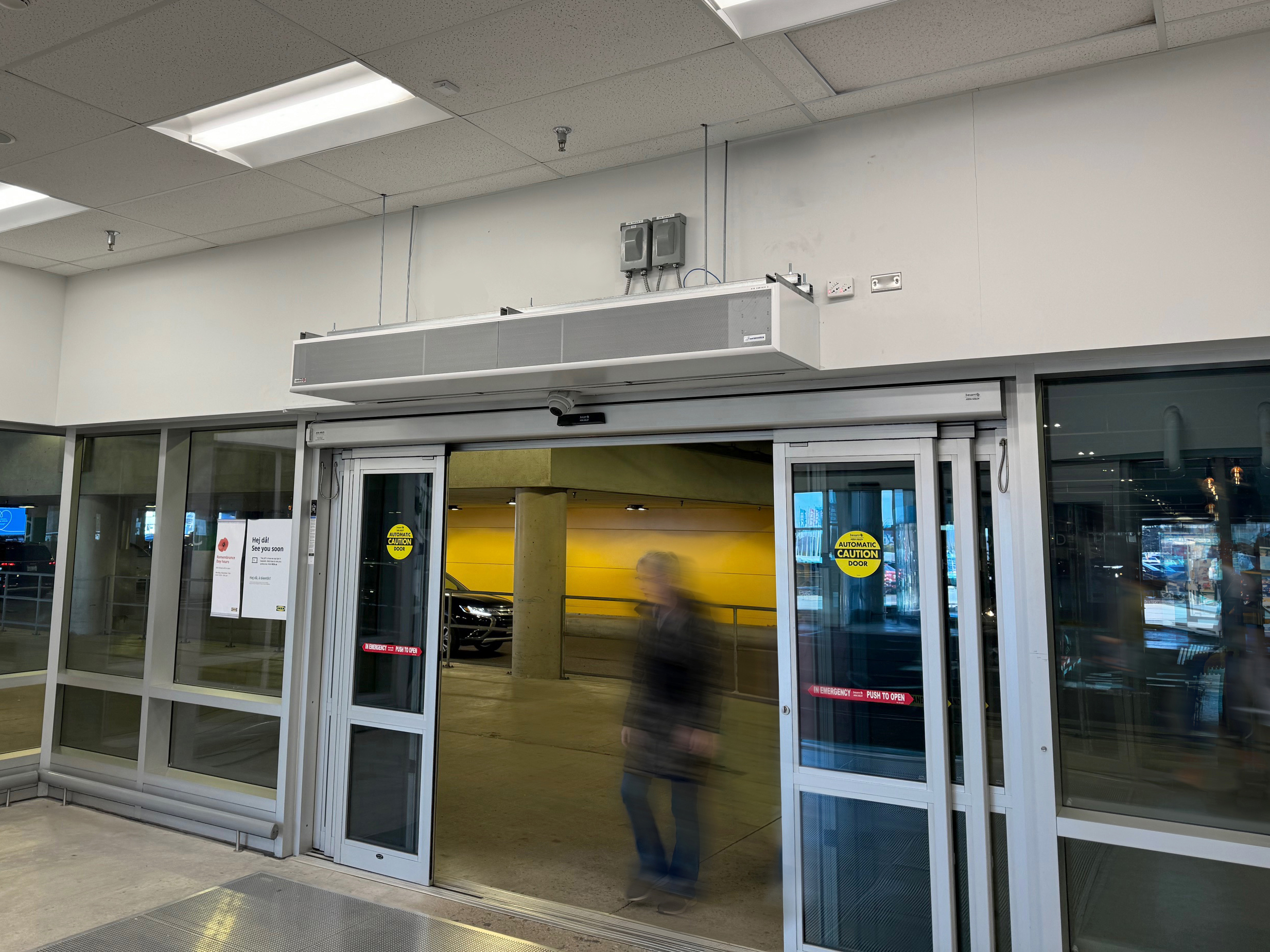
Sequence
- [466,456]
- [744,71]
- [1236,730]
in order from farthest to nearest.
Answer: [466,456], [744,71], [1236,730]

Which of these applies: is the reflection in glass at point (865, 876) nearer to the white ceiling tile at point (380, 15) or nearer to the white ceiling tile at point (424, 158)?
the white ceiling tile at point (424, 158)

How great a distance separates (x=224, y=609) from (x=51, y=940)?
6.20 feet

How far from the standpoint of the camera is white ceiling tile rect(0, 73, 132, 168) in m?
3.14

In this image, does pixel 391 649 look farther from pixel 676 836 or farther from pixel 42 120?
pixel 42 120

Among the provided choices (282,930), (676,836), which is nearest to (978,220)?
(676,836)

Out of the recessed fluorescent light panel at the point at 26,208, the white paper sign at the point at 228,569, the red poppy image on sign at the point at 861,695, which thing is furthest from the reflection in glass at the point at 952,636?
the recessed fluorescent light panel at the point at 26,208

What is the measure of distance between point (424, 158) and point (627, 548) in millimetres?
16390

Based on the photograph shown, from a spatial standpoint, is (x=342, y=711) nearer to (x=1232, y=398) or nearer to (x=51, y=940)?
(x=51, y=940)

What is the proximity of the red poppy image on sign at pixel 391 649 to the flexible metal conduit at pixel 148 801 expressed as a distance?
1053mm

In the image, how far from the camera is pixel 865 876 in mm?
3285

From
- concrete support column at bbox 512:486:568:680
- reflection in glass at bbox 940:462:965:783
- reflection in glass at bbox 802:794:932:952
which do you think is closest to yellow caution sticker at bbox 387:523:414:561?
reflection in glass at bbox 802:794:932:952

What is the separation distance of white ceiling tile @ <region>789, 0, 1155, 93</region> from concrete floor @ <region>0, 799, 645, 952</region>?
352 centimetres

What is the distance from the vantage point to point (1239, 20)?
8.64 feet

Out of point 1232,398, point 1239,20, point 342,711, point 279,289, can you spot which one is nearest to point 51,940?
point 342,711
